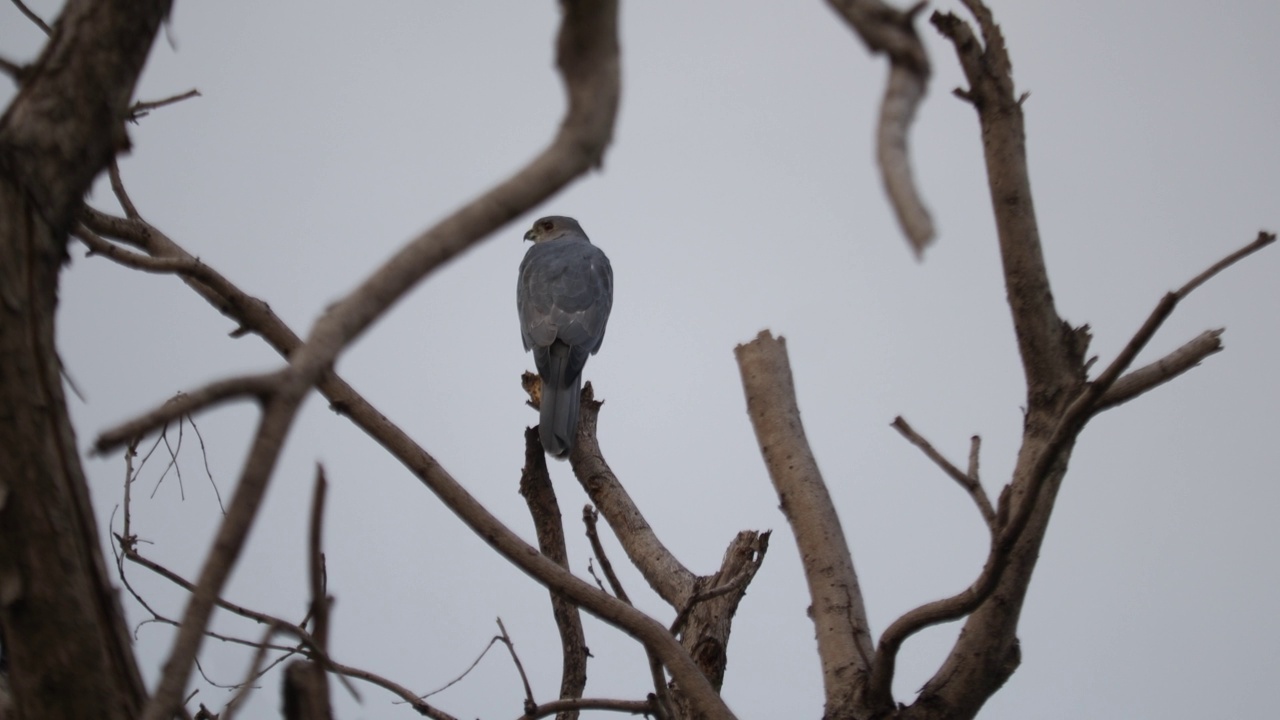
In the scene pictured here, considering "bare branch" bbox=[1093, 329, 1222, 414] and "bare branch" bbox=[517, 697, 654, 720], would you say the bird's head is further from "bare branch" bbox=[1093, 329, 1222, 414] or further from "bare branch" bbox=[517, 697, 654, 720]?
"bare branch" bbox=[1093, 329, 1222, 414]

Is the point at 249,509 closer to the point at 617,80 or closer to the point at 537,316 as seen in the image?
the point at 617,80

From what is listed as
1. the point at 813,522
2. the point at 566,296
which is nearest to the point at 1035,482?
the point at 813,522

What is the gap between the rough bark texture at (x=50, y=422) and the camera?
123 centimetres

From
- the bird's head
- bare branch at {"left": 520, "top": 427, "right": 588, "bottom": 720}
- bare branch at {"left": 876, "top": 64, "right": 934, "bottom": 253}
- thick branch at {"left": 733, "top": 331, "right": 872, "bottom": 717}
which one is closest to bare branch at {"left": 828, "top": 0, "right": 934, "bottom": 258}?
bare branch at {"left": 876, "top": 64, "right": 934, "bottom": 253}

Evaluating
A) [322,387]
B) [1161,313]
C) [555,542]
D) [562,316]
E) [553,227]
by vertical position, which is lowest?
[1161,313]

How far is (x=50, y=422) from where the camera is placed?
49.8 inches

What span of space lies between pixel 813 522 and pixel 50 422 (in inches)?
89.7

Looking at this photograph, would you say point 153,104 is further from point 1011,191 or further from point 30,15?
point 1011,191

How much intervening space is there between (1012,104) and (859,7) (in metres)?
1.61

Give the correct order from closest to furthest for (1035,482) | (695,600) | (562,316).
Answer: (1035,482) < (695,600) < (562,316)

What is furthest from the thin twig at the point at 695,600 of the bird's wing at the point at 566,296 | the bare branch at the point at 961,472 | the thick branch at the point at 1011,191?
the bird's wing at the point at 566,296

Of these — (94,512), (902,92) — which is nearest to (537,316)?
(94,512)

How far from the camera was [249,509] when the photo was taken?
3.24 ft

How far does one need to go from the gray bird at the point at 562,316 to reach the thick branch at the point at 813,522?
125 cm
